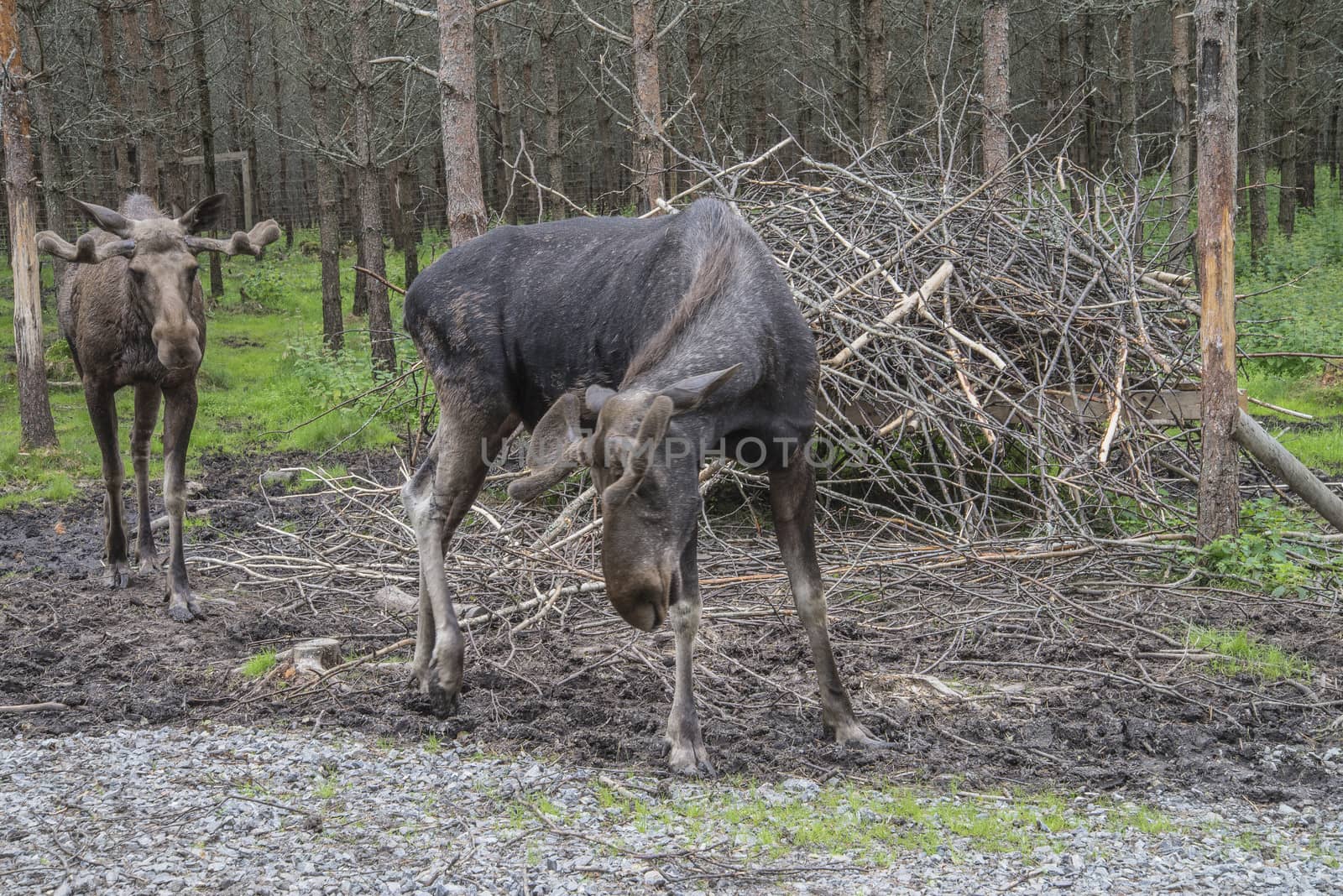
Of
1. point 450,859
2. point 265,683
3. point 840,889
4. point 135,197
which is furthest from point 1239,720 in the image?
point 135,197

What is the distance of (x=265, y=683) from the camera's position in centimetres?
534

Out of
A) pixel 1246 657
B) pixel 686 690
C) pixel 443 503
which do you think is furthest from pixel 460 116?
pixel 1246 657

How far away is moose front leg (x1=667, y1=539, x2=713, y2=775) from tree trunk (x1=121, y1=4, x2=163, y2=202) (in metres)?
12.3

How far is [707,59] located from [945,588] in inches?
863

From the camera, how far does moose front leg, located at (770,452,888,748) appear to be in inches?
Answer: 176

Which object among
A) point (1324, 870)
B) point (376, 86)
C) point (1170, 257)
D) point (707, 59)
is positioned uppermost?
point (707, 59)

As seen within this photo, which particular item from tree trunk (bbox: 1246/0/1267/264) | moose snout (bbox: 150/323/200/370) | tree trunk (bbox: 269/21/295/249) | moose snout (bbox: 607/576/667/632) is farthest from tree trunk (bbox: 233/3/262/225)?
moose snout (bbox: 607/576/667/632)

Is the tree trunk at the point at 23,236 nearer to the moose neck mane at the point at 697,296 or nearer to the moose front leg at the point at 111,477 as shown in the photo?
the moose front leg at the point at 111,477

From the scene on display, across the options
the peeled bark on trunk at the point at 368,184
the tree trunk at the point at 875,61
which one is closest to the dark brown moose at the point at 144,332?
the peeled bark on trunk at the point at 368,184

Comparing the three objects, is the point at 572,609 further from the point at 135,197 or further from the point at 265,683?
the point at 135,197

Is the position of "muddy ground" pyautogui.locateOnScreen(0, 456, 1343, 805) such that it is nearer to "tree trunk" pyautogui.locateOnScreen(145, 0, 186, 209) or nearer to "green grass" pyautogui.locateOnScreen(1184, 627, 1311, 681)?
"green grass" pyautogui.locateOnScreen(1184, 627, 1311, 681)

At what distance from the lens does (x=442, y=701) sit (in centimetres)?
491

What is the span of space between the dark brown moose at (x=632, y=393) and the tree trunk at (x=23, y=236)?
754 cm

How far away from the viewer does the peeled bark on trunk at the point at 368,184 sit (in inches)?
549
